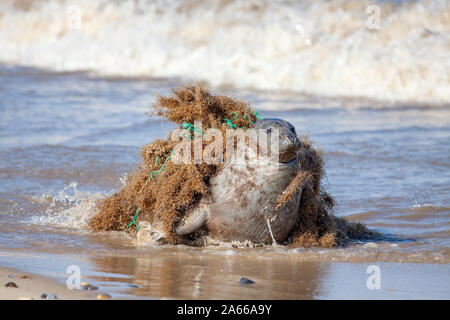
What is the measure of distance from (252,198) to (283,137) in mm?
510

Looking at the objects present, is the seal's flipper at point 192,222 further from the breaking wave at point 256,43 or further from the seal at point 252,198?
the breaking wave at point 256,43

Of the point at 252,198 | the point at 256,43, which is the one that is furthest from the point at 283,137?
the point at 256,43

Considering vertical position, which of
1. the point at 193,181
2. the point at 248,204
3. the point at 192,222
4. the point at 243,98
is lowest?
the point at 192,222

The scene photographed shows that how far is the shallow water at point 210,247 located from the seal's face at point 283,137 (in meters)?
0.76

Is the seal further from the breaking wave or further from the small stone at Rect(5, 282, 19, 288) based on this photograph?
the breaking wave

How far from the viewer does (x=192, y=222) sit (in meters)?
5.36

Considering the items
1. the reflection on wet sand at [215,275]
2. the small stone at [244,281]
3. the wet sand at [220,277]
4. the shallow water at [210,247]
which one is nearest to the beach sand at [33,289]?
the wet sand at [220,277]

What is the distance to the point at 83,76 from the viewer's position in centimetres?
1812

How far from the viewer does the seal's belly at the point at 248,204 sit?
524 centimetres

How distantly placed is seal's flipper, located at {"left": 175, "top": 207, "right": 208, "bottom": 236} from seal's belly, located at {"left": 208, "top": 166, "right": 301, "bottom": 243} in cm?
5

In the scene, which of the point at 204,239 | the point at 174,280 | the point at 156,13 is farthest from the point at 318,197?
the point at 156,13

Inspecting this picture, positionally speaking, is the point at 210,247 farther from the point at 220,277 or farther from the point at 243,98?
the point at 243,98

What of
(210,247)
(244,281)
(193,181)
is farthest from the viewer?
(210,247)
